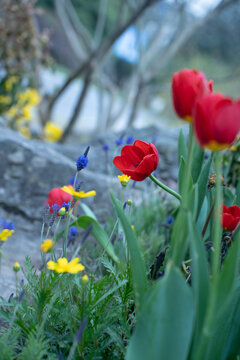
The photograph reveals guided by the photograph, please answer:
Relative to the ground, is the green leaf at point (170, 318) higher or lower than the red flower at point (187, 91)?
lower

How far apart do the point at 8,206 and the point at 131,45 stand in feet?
16.6

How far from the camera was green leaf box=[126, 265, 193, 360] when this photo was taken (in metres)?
0.64

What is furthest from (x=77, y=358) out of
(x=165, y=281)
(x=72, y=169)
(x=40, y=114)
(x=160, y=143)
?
(x=40, y=114)

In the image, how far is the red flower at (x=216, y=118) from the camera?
0.61 metres

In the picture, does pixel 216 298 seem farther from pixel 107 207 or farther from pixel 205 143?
pixel 107 207

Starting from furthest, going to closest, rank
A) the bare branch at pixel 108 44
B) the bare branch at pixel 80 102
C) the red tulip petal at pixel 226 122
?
the bare branch at pixel 80 102, the bare branch at pixel 108 44, the red tulip petal at pixel 226 122

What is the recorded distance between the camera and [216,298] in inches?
26.0

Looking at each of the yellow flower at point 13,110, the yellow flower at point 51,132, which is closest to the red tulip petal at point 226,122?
the yellow flower at point 13,110

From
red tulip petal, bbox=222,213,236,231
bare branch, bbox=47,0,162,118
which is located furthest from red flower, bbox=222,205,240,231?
bare branch, bbox=47,0,162,118

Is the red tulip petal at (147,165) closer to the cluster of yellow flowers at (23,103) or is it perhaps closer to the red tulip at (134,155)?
the red tulip at (134,155)

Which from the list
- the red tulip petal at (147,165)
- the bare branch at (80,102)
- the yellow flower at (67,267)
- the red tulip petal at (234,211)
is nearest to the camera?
the yellow flower at (67,267)

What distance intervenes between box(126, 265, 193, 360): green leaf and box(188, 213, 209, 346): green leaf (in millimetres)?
37

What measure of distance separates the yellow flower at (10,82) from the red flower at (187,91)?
358 centimetres

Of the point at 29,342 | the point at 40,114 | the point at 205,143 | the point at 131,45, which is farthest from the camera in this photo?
the point at 131,45
